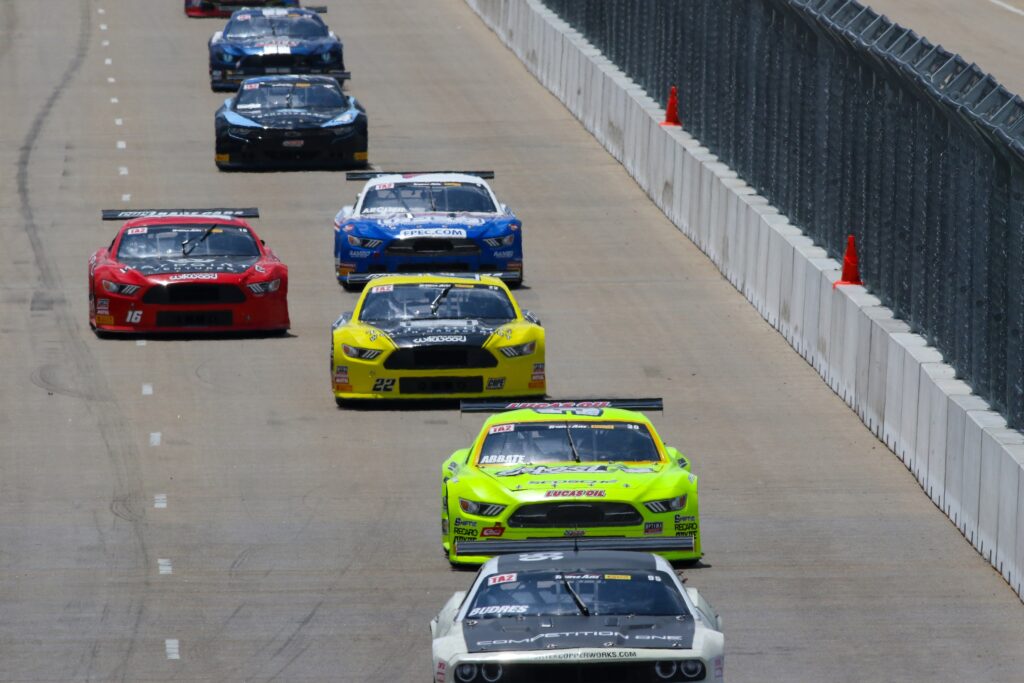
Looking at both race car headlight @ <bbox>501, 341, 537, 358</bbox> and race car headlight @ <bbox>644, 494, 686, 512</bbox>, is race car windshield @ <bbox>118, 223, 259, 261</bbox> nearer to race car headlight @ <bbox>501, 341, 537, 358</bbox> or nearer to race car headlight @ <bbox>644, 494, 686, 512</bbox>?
race car headlight @ <bbox>501, 341, 537, 358</bbox>

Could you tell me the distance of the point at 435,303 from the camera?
914 inches

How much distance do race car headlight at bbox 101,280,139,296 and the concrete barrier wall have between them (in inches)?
276

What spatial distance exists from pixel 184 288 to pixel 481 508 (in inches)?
378

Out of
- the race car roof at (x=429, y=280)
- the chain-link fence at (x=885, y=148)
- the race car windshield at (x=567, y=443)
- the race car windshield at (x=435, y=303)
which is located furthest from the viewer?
the race car roof at (x=429, y=280)

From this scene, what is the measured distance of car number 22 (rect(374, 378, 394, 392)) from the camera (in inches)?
884

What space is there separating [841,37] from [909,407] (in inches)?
235

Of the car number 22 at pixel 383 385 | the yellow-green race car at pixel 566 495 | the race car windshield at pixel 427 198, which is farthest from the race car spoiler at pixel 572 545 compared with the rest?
the race car windshield at pixel 427 198

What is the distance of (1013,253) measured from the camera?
61.0 ft

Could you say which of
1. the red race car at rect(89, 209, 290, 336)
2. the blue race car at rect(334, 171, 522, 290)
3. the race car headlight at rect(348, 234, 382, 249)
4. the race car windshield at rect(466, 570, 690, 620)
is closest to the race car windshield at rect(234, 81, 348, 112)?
the blue race car at rect(334, 171, 522, 290)

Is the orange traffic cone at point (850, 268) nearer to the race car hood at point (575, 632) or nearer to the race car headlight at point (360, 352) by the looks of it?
the race car headlight at point (360, 352)

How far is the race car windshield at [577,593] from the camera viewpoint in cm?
1279

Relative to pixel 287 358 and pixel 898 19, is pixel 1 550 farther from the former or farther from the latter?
pixel 898 19

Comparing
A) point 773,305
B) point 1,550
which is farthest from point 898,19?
point 1,550

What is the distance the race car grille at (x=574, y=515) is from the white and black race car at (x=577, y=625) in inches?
112
